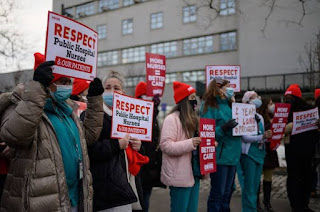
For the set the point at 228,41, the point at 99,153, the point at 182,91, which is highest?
the point at 228,41

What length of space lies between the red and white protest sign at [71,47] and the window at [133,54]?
2993 cm

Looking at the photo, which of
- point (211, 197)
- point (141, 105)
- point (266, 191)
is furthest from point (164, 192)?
point (141, 105)

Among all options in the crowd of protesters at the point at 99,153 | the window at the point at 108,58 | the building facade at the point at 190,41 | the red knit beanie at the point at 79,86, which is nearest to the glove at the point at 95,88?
the crowd of protesters at the point at 99,153

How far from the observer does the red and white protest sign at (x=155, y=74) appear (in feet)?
17.7

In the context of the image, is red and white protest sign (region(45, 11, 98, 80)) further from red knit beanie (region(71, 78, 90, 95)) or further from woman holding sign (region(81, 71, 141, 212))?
red knit beanie (region(71, 78, 90, 95))

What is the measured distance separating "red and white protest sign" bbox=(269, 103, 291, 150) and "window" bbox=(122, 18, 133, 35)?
1165 inches

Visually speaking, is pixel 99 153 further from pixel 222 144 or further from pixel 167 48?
pixel 167 48

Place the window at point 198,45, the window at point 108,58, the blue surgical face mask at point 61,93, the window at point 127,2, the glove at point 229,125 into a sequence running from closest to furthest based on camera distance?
the blue surgical face mask at point 61,93 → the glove at point 229,125 → the window at point 198,45 → the window at point 127,2 → the window at point 108,58

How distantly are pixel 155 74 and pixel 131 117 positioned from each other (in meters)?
2.65

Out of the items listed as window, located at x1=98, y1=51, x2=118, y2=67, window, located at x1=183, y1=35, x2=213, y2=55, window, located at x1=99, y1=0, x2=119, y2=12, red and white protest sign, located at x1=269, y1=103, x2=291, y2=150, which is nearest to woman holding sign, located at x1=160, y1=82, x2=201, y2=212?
red and white protest sign, located at x1=269, y1=103, x2=291, y2=150

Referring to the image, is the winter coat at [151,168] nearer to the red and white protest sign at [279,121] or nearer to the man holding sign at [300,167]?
the red and white protest sign at [279,121]

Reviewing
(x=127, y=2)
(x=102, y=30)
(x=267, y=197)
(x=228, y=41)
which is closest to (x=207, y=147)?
(x=267, y=197)

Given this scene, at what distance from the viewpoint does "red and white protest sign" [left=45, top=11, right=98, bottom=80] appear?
2.28 m

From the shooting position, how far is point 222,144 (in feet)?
14.3
